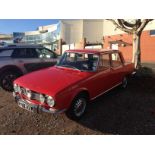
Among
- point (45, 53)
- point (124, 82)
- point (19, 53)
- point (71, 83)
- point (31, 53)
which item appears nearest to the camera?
point (71, 83)

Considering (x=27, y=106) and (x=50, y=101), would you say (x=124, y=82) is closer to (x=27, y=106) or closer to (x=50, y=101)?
(x=50, y=101)

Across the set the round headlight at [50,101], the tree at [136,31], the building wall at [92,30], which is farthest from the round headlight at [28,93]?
the building wall at [92,30]

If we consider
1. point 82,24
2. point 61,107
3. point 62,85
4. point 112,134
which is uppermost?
point 82,24

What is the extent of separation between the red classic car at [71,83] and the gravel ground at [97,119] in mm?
368

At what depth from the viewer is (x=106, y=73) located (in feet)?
18.8

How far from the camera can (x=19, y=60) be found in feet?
25.0

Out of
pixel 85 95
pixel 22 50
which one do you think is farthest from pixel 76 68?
pixel 22 50

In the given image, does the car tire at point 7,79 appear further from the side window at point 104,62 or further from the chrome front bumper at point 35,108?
the side window at point 104,62

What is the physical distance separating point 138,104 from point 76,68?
7.13ft

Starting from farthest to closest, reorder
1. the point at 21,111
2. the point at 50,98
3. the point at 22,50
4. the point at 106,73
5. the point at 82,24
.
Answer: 1. the point at 82,24
2. the point at 22,50
3. the point at 106,73
4. the point at 21,111
5. the point at 50,98

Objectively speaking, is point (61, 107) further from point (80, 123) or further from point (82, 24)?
point (82, 24)

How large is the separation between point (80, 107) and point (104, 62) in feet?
5.60

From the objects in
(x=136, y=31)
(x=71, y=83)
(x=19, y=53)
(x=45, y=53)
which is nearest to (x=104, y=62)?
(x=71, y=83)

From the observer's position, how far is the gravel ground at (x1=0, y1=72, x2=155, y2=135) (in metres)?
4.29
